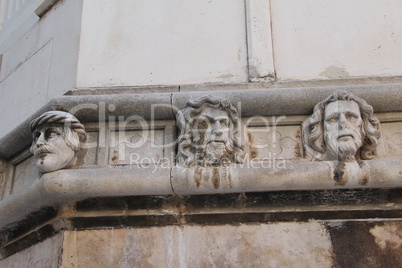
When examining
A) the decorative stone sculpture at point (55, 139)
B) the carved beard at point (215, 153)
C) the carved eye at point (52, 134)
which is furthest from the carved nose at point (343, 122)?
the carved eye at point (52, 134)

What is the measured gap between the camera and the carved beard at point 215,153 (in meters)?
3.04

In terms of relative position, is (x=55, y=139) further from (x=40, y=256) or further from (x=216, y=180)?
(x=216, y=180)

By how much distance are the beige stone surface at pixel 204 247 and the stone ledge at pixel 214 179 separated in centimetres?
21

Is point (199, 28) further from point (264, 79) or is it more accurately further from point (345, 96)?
point (345, 96)

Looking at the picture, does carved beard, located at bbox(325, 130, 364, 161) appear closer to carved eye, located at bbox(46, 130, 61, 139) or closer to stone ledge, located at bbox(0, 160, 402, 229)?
stone ledge, located at bbox(0, 160, 402, 229)

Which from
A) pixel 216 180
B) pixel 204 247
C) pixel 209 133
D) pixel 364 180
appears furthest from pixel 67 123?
pixel 364 180

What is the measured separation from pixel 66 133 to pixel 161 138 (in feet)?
1.74

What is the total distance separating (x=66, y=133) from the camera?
3.21m

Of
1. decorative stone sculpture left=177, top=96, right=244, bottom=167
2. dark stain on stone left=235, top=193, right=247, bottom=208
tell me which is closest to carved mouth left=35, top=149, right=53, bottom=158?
decorative stone sculpture left=177, top=96, right=244, bottom=167

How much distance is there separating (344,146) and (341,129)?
11 centimetres

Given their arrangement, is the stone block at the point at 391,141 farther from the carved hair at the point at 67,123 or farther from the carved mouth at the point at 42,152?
the carved mouth at the point at 42,152

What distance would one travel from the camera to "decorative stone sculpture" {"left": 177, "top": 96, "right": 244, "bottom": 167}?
307 cm

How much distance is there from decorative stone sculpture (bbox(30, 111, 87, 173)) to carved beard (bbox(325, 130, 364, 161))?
1.37 metres

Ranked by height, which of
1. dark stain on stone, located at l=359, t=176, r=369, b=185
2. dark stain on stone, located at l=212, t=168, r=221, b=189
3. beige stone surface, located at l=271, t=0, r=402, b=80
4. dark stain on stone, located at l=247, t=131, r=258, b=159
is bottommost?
dark stain on stone, located at l=359, t=176, r=369, b=185
